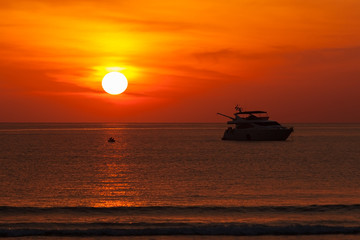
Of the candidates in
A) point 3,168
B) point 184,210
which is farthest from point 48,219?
point 3,168

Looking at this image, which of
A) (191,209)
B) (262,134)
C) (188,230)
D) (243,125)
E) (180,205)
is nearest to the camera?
(188,230)

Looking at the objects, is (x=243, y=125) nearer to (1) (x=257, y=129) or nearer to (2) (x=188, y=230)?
(1) (x=257, y=129)

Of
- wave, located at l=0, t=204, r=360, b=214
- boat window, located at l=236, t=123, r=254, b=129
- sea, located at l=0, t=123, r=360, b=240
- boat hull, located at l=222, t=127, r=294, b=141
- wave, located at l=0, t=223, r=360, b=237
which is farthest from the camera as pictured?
boat window, located at l=236, t=123, r=254, b=129

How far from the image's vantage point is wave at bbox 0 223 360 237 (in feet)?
55.9

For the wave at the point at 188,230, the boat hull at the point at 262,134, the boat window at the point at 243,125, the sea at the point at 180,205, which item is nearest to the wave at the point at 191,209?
the sea at the point at 180,205

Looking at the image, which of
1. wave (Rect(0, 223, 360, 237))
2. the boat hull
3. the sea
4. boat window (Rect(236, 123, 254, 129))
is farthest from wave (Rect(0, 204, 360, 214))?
boat window (Rect(236, 123, 254, 129))

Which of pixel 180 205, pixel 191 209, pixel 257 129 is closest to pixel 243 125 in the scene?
pixel 257 129

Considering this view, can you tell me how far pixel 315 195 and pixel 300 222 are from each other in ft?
32.0

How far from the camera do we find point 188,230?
58.1 ft

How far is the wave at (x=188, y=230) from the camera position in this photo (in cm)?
1705

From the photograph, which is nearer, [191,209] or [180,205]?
[191,209]

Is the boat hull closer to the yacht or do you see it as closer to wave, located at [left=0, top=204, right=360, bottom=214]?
the yacht

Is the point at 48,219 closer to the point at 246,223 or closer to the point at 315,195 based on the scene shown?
the point at 246,223

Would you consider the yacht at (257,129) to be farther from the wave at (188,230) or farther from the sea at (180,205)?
the wave at (188,230)
